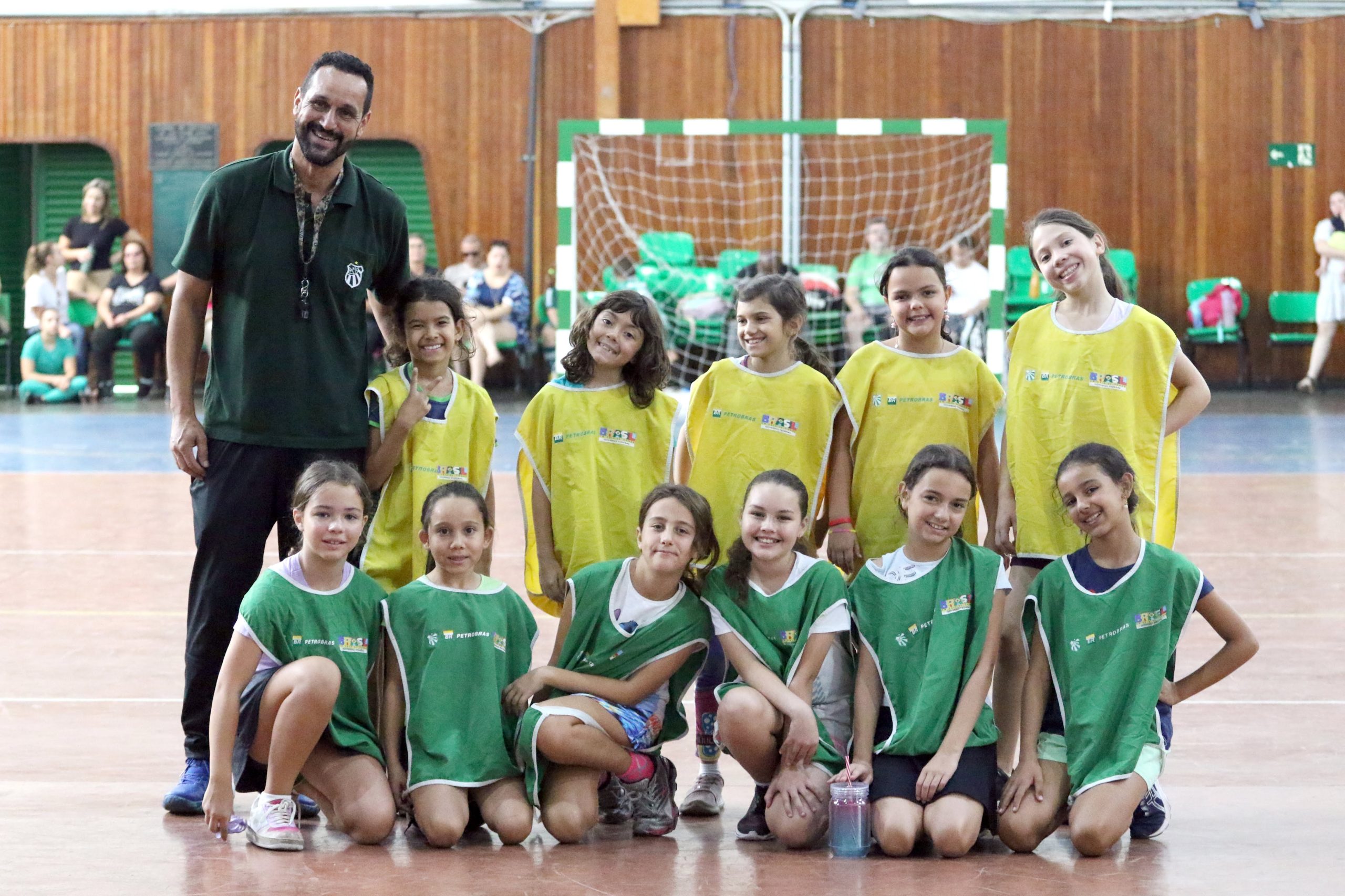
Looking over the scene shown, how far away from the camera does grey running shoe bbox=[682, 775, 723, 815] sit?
356 cm

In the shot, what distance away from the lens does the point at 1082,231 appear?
366 cm

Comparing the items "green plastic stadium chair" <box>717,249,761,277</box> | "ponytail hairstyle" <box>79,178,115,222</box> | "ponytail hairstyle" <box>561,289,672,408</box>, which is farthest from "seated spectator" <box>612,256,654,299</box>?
"ponytail hairstyle" <box>561,289,672,408</box>

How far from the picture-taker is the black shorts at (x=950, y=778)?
3275 mm

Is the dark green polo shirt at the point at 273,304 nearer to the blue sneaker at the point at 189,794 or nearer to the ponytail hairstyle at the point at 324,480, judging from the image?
the ponytail hairstyle at the point at 324,480

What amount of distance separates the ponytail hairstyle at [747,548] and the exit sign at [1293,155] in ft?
38.3

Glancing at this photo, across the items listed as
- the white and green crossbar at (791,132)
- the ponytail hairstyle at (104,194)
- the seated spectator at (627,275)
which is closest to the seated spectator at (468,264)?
the seated spectator at (627,275)

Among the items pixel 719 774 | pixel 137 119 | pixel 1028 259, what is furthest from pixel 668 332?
pixel 719 774

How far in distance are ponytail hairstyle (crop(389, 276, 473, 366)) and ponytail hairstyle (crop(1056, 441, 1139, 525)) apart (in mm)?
1453

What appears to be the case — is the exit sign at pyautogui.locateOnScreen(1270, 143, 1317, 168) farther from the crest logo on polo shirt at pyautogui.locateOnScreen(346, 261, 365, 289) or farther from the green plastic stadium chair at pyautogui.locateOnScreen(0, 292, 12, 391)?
the crest logo on polo shirt at pyautogui.locateOnScreen(346, 261, 365, 289)

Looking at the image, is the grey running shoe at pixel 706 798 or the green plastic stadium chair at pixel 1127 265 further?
the green plastic stadium chair at pixel 1127 265

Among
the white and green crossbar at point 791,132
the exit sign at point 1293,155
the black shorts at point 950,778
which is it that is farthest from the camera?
the exit sign at point 1293,155

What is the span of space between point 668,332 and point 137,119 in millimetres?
5762

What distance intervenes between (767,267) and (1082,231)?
314 inches

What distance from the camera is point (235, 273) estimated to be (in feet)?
11.5
